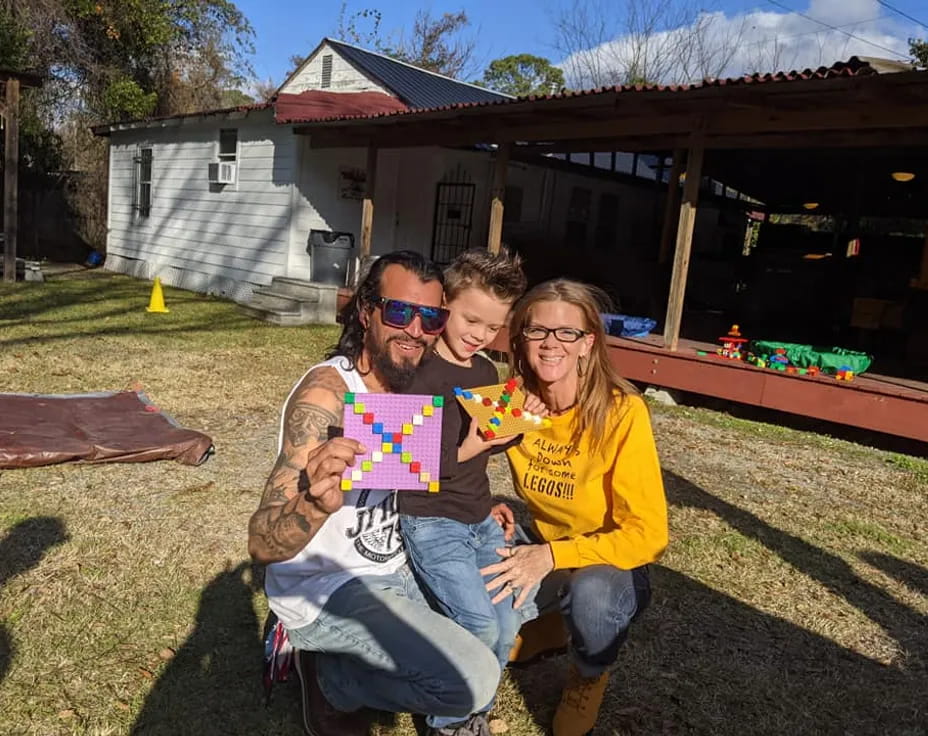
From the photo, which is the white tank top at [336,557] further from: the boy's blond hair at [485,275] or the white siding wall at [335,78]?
the white siding wall at [335,78]

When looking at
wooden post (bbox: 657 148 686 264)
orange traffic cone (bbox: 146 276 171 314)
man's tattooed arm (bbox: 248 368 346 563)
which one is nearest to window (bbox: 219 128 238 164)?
orange traffic cone (bbox: 146 276 171 314)

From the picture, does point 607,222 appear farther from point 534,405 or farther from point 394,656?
point 394,656

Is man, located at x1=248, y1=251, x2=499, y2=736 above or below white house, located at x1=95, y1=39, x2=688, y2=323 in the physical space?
below

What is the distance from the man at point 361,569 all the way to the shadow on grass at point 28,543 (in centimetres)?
166

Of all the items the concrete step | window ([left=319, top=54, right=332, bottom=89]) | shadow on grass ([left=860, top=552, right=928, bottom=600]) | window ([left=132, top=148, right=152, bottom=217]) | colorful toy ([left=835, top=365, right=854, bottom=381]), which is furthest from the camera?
window ([left=132, top=148, right=152, bottom=217])

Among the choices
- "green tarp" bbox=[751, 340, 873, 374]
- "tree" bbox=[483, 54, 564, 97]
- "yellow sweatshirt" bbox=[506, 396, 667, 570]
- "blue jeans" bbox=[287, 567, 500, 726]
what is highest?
"tree" bbox=[483, 54, 564, 97]

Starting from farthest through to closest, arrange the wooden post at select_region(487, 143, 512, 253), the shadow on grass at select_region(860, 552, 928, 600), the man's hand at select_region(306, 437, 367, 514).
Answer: the wooden post at select_region(487, 143, 512, 253), the shadow on grass at select_region(860, 552, 928, 600), the man's hand at select_region(306, 437, 367, 514)

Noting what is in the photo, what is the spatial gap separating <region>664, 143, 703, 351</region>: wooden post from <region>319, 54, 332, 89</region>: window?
9879mm

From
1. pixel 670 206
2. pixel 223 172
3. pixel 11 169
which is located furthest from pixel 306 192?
pixel 670 206

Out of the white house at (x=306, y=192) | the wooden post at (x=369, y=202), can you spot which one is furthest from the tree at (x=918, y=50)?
the wooden post at (x=369, y=202)

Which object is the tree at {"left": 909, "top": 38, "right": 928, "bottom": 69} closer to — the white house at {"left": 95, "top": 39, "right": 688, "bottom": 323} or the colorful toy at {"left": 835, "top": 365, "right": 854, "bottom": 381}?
the white house at {"left": 95, "top": 39, "right": 688, "bottom": 323}

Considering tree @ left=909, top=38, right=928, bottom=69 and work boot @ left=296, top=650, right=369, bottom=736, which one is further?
tree @ left=909, top=38, right=928, bottom=69

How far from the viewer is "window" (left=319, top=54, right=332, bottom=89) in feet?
48.0

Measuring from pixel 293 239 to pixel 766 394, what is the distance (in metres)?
8.10
